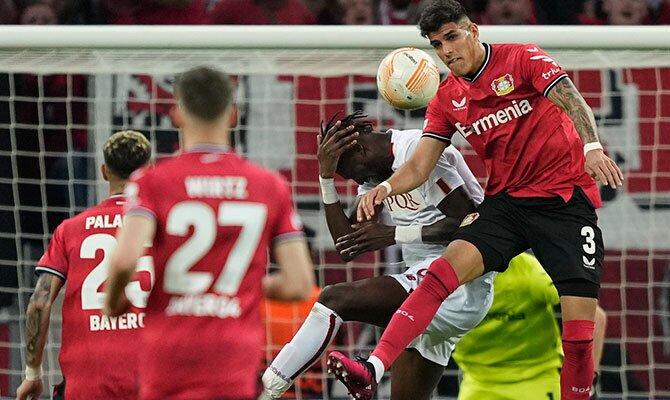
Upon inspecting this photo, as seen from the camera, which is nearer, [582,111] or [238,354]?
[238,354]

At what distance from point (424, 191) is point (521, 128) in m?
0.65

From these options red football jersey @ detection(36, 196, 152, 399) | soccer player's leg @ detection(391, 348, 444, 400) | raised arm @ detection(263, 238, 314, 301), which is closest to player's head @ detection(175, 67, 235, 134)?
raised arm @ detection(263, 238, 314, 301)

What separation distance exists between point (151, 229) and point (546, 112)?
2.42m

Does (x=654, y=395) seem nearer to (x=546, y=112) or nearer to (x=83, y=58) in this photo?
(x=546, y=112)

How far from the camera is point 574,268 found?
5637 millimetres

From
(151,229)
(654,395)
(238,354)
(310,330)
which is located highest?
(151,229)

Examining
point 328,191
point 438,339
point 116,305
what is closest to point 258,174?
point 116,305

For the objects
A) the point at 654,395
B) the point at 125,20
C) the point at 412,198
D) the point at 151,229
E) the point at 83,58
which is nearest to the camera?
the point at 151,229

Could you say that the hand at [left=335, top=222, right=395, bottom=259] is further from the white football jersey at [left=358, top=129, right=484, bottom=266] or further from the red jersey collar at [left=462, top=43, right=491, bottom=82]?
the red jersey collar at [left=462, top=43, right=491, bottom=82]

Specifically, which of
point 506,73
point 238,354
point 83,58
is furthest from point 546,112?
point 83,58

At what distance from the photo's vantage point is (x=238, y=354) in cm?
405

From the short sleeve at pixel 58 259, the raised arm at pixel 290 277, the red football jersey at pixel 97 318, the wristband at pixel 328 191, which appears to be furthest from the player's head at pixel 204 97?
the wristband at pixel 328 191

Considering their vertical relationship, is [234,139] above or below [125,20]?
below

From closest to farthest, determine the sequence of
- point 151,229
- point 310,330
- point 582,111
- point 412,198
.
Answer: point 151,229, point 582,111, point 310,330, point 412,198
